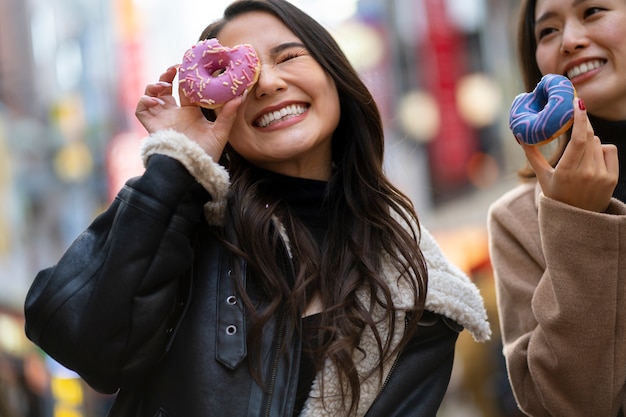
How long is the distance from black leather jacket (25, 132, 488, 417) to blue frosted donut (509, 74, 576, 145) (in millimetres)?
883

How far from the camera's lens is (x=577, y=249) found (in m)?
2.42

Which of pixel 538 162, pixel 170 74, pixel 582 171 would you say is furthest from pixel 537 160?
pixel 170 74

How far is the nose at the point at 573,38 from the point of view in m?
2.66

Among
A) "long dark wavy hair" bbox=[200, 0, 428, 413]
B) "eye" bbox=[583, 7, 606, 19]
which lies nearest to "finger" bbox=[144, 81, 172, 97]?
"long dark wavy hair" bbox=[200, 0, 428, 413]

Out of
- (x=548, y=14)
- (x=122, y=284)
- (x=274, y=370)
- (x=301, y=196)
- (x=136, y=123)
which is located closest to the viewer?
(x=122, y=284)

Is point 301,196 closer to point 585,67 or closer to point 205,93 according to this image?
point 205,93

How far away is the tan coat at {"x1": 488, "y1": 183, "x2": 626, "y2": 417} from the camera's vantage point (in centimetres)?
242

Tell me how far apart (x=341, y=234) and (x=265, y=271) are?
316mm

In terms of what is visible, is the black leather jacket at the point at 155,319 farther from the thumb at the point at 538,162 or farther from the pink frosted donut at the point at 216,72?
the thumb at the point at 538,162

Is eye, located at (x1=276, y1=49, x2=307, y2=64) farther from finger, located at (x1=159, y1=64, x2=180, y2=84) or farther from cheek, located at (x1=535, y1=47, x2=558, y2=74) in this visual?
cheek, located at (x1=535, y1=47, x2=558, y2=74)

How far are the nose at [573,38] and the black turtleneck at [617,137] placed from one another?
0.25 m

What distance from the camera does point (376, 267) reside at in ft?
8.35

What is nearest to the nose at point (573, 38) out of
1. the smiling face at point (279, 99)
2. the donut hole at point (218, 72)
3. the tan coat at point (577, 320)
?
the tan coat at point (577, 320)

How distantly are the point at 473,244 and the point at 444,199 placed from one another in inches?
52.8
